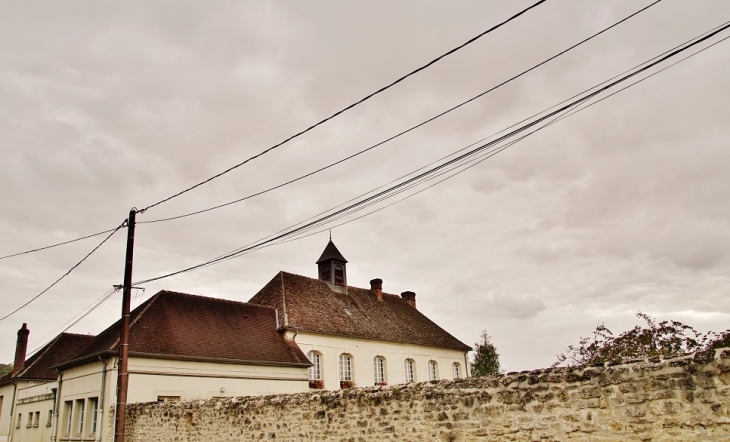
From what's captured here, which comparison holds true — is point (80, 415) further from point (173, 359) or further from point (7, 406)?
point (7, 406)

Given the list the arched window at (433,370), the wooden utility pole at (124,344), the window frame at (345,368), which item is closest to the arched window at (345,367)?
the window frame at (345,368)

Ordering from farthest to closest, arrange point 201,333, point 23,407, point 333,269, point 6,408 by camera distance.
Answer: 1. point 333,269
2. point 6,408
3. point 23,407
4. point 201,333

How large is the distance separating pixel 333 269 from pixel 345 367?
21.1 ft

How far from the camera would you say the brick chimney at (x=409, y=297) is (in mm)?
34750

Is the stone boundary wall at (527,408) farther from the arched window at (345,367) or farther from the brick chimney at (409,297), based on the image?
the brick chimney at (409,297)

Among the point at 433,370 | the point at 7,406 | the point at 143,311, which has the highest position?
the point at 143,311

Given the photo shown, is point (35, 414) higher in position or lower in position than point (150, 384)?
lower

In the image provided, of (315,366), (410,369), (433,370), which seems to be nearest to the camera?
(315,366)

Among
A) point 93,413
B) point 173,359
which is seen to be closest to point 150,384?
point 173,359

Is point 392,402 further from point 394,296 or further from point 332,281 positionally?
point 394,296

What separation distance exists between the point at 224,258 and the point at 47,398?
48.3 feet

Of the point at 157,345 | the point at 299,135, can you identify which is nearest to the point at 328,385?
the point at 157,345

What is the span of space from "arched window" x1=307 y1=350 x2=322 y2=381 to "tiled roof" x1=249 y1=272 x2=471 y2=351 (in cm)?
110

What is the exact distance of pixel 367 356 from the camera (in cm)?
2625
